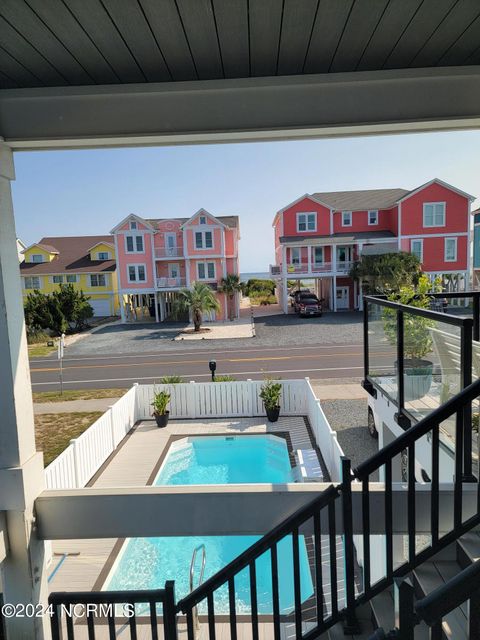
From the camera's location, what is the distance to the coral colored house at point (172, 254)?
86.0 ft

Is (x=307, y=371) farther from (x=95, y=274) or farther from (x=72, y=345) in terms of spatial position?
(x=95, y=274)

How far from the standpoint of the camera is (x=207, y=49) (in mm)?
2158

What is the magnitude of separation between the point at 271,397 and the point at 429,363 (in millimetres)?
6266

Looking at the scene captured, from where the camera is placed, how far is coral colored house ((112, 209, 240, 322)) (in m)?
26.2

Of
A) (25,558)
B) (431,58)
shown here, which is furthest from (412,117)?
(25,558)

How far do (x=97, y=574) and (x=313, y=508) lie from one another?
3970 mm

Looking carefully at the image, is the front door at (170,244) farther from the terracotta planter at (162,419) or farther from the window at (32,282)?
the terracotta planter at (162,419)

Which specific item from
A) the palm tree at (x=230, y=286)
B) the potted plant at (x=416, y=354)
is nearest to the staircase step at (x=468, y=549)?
the potted plant at (x=416, y=354)

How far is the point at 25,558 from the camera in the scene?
2.50 m

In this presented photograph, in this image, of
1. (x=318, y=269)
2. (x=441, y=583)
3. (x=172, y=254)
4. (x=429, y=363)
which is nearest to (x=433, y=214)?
(x=318, y=269)

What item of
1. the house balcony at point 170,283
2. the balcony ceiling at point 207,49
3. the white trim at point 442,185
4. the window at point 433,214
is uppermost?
the white trim at point 442,185

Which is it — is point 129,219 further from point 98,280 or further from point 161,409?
point 161,409

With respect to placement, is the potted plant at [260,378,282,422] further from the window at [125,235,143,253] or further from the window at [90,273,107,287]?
the window at [90,273,107,287]

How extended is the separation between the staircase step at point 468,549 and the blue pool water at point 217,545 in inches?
124
